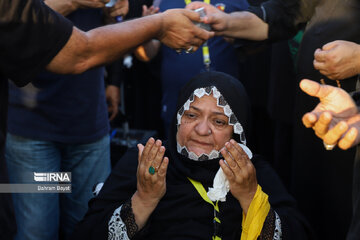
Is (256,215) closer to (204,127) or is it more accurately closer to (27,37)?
(204,127)

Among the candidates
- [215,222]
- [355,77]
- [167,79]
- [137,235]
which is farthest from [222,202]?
[167,79]

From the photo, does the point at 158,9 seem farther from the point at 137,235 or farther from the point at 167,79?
the point at 137,235

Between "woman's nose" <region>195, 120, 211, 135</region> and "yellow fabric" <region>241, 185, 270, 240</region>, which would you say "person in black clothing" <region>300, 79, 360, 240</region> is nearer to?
"yellow fabric" <region>241, 185, 270, 240</region>

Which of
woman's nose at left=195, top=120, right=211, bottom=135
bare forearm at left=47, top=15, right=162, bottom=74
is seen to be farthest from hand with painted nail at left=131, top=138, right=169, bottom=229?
bare forearm at left=47, top=15, right=162, bottom=74

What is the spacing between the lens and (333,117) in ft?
4.97

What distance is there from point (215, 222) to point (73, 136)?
113 cm

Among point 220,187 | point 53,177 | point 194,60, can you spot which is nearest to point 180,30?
point 194,60

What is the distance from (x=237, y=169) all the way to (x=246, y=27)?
1471 mm

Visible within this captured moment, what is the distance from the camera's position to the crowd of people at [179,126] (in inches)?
67.5

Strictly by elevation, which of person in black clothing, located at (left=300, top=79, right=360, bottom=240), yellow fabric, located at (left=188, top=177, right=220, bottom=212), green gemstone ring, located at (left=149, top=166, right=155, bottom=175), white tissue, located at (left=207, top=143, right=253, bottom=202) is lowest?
yellow fabric, located at (left=188, top=177, right=220, bottom=212)

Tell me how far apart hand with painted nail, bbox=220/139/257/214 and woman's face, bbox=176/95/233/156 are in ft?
1.22

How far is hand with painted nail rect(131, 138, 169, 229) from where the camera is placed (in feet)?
6.43

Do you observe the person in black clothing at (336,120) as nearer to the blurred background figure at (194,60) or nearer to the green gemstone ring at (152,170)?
the green gemstone ring at (152,170)

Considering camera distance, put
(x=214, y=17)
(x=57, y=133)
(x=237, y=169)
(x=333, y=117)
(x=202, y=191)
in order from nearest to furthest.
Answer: (x=333, y=117) < (x=237, y=169) < (x=202, y=191) < (x=57, y=133) < (x=214, y=17)
